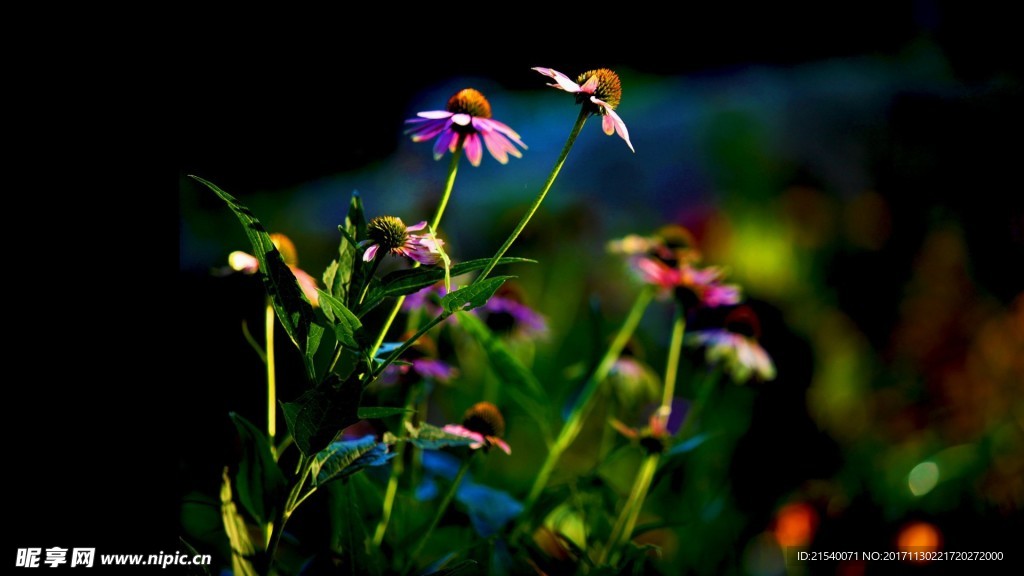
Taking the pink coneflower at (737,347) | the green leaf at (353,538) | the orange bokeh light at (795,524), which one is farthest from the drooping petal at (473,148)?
the orange bokeh light at (795,524)

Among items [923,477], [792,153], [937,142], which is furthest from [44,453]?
[937,142]

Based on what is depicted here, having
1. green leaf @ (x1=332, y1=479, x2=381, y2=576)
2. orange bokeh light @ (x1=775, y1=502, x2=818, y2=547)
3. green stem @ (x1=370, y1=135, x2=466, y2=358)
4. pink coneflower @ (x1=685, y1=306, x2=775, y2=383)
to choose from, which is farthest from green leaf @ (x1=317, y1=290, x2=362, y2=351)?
orange bokeh light @ (x1=775, y1=502, x2=818, y2=547)

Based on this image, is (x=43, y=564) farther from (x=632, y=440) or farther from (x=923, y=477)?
(x=923, y=477)

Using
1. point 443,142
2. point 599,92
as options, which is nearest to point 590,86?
point 599,92

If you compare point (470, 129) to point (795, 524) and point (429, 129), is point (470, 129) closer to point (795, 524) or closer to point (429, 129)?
point (429, 129)

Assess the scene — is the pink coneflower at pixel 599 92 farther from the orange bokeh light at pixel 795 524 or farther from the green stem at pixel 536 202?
the orange bokeh light at pixel 795 524

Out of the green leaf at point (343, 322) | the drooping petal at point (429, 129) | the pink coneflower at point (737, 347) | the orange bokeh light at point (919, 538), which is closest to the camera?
the green leaf at point (343, 322)
